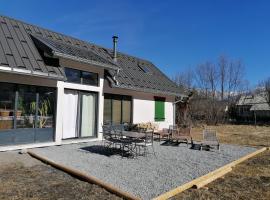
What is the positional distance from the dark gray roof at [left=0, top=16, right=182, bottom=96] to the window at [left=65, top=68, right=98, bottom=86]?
66 cm

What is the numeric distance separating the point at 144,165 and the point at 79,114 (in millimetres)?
4998

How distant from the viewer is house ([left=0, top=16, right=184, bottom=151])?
925cm

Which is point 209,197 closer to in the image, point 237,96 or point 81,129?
point 81,129

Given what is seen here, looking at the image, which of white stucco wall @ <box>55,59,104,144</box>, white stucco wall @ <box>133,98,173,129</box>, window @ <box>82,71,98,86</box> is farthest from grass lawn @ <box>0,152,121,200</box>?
white stucco wall @ <box>133,98,173,129</box>

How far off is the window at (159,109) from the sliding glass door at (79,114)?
566cm

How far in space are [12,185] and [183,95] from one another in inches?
569

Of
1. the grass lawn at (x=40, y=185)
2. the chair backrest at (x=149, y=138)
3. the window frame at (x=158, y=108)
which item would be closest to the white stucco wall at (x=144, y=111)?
the window frame at (x=158, y=108)

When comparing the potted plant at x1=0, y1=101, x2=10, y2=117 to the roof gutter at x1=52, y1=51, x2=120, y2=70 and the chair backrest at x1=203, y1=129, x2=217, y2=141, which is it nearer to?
the roof gutter at x1=52, y1=51, x2=120, y2=70

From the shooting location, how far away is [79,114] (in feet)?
38.2

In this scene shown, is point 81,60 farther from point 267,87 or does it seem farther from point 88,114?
point 267,87

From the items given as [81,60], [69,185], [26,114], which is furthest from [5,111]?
[69,185]

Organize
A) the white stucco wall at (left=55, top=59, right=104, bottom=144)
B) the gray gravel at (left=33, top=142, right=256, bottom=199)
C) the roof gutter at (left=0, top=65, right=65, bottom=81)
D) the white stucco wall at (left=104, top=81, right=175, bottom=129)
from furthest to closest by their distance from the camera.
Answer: the white stucco wall at (left=104, top=81, right=175, bottom=129), the white stucco wall at (left=55, top=59, right=104, bottom=144), the roof gutter at (left=0, top=65, right=65, bottom=81), the gray gravel at (left=33, top=142, right=256, bottom=199)

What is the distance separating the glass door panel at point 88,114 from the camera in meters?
11.9

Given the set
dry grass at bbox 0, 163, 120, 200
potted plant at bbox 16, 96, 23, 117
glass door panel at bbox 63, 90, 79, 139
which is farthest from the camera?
glass door panel at bbox 63, 90, 79, 139
